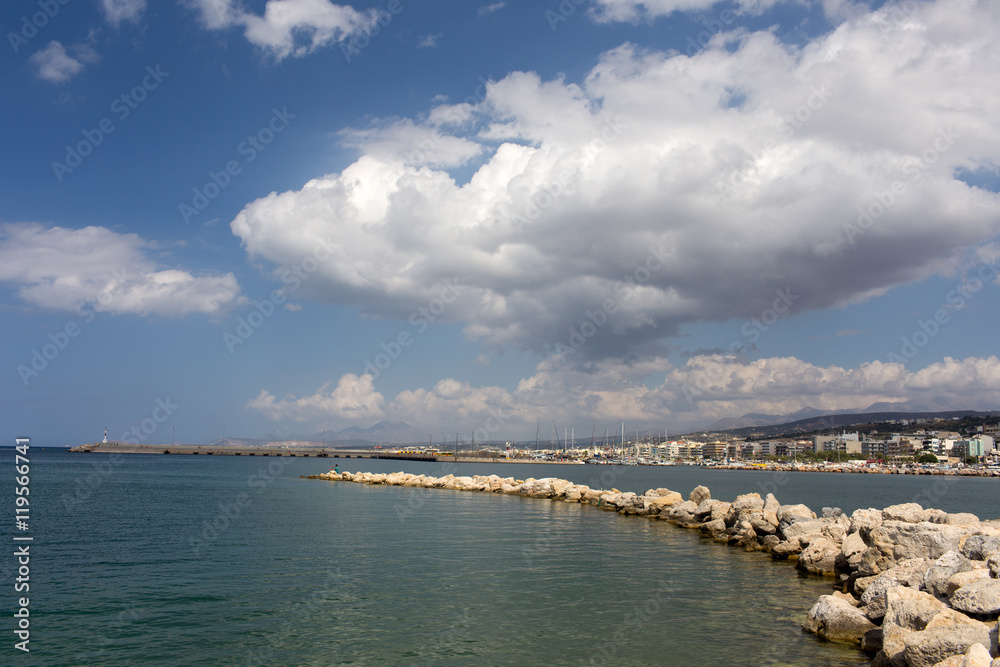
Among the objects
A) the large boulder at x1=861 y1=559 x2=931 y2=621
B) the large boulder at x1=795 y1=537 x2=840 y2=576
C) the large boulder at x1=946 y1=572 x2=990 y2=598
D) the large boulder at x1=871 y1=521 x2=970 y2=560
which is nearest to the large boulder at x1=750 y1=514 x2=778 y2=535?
the large boulder at x1=795 y1=537 x2=840 y2=576

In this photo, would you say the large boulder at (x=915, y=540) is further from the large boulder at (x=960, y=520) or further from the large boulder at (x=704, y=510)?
the large boulder at (x=704, y=510)

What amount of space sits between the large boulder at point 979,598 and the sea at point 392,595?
2372 millimetres

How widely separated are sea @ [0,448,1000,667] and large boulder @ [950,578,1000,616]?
237 cm

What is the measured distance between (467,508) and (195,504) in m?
18.3

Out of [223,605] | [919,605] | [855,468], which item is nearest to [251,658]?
[223,605]

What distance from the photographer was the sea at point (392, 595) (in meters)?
12.7

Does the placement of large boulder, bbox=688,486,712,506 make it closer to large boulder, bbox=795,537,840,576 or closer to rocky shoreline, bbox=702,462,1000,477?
large boulder, bbox=795,537,840,576

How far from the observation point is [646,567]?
22.0 meters

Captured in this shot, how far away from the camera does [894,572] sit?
1541 centimetres

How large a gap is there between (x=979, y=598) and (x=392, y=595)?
43.9 feet

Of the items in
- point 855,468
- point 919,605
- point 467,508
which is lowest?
point 855,468

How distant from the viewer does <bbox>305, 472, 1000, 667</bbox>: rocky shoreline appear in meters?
10.9

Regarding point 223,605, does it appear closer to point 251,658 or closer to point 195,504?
point 251,658

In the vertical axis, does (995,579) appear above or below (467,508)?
above
